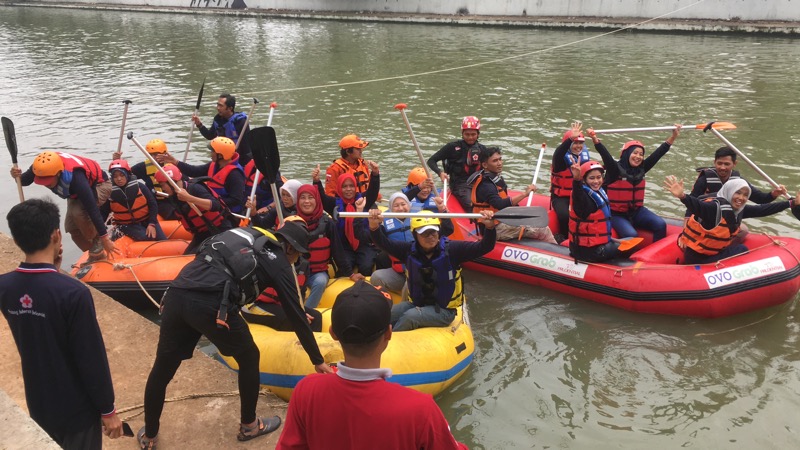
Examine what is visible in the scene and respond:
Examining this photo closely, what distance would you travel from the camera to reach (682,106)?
14.1 meters

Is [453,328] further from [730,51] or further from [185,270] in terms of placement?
[730,51]

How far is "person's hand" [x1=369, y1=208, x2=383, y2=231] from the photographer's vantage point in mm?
4664

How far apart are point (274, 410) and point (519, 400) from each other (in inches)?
82.8

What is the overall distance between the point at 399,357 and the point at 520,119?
10.2 meters

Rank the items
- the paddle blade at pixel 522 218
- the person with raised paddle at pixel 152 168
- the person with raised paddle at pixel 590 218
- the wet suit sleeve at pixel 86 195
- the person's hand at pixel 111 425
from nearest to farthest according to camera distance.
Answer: the person's hand at pixel 111 425 < the paddle blade at pixel 522 218 < the wet suit sleeve at pixel 86 195 < the person with raised paddle at pixel 590 218 < the person with raised paddle at pixel 152 168

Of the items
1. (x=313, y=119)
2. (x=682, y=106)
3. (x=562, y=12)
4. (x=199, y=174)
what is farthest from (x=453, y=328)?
(x=562, y=12)

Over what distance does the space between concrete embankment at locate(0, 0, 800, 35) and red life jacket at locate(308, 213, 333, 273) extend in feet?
62.3

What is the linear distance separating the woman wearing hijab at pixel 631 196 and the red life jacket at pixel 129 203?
5.56 metres

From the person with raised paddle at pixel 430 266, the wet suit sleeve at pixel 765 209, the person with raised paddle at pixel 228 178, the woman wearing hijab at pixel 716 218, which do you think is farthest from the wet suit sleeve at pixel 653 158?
the person with raised paddle at pixel 228 178

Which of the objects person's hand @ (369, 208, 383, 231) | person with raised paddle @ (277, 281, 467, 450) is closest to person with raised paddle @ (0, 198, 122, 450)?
person with raised paddle @ (277, 281, 467, 450)

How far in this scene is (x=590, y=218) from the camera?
241 inches

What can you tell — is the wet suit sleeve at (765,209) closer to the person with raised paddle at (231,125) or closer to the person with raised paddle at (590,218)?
the person with raised paddle at (590,218)

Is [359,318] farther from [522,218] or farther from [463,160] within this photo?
[463,160]

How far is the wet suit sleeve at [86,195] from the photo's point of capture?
18.8 feet
